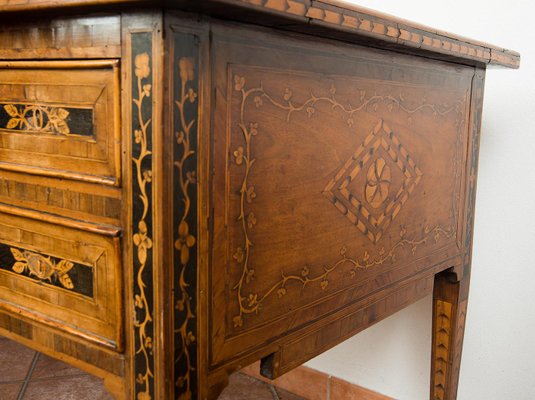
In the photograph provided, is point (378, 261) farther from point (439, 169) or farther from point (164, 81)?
point (164, 81)

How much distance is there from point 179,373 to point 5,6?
1.76 feet

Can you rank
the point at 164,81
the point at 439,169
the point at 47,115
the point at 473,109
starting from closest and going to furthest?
the point at 164,81, the point at 47,115, the point at 439,169, the point at 473,109

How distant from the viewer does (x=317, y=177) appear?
1.04m

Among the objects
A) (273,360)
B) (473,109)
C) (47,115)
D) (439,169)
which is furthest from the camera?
(473,109)

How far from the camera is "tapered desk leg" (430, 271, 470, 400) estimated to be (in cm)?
163

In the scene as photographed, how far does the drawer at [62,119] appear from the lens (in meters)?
0.81

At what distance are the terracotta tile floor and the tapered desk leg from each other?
1.92 feet

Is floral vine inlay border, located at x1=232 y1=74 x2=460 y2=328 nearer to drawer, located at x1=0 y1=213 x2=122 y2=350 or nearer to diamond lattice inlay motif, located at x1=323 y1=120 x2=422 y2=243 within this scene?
diamond lattice inlay motif, located at x1=323 y1=120 x2=422 y2=243

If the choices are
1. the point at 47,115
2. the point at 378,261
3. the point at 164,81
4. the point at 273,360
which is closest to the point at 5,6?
the point at 47,115

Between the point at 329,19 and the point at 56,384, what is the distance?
5.87ft

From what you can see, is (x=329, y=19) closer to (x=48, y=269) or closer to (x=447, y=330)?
(x=48, y=269)

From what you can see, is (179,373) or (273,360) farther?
(273,360)

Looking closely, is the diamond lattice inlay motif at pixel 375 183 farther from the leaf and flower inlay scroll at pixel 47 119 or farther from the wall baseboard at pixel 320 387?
the wall baseboard at pixel 320 387

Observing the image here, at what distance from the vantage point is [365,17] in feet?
3.21
